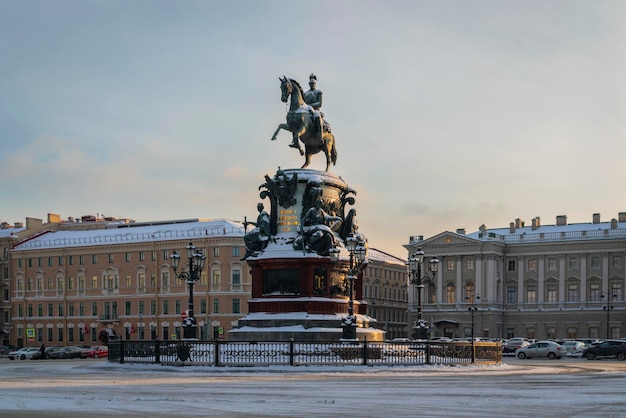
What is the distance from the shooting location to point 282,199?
46.8 m

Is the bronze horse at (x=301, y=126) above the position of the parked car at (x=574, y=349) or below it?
above

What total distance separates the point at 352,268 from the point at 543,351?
3020cm

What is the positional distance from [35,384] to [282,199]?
19.6m

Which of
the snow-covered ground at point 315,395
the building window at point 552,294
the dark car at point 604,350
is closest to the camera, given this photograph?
the snow-covered ground at point 315,395

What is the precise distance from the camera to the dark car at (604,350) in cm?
6309

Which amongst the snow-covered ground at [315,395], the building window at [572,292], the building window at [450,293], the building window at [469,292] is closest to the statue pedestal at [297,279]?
the snow-covered ground at [315,395]

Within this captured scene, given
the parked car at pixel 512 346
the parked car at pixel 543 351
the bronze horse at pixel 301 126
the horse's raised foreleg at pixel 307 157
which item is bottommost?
the parked car at pixel 512 346

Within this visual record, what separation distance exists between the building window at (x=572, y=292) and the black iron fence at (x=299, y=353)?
274ft

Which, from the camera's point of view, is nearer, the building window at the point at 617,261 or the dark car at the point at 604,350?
the dark car at the point at 604,350

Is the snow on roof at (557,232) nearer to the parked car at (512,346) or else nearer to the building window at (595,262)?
the building window at (595,262)

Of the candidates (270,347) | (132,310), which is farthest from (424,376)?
(132,310)

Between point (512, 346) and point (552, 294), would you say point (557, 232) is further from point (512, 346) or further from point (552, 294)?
point (512, 346)

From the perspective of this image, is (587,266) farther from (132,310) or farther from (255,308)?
(255,308)

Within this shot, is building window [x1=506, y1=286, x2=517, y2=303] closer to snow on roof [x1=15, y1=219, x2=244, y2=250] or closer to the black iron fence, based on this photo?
snow on roof [x1=15, y1=219, x2=244, y2=250]
